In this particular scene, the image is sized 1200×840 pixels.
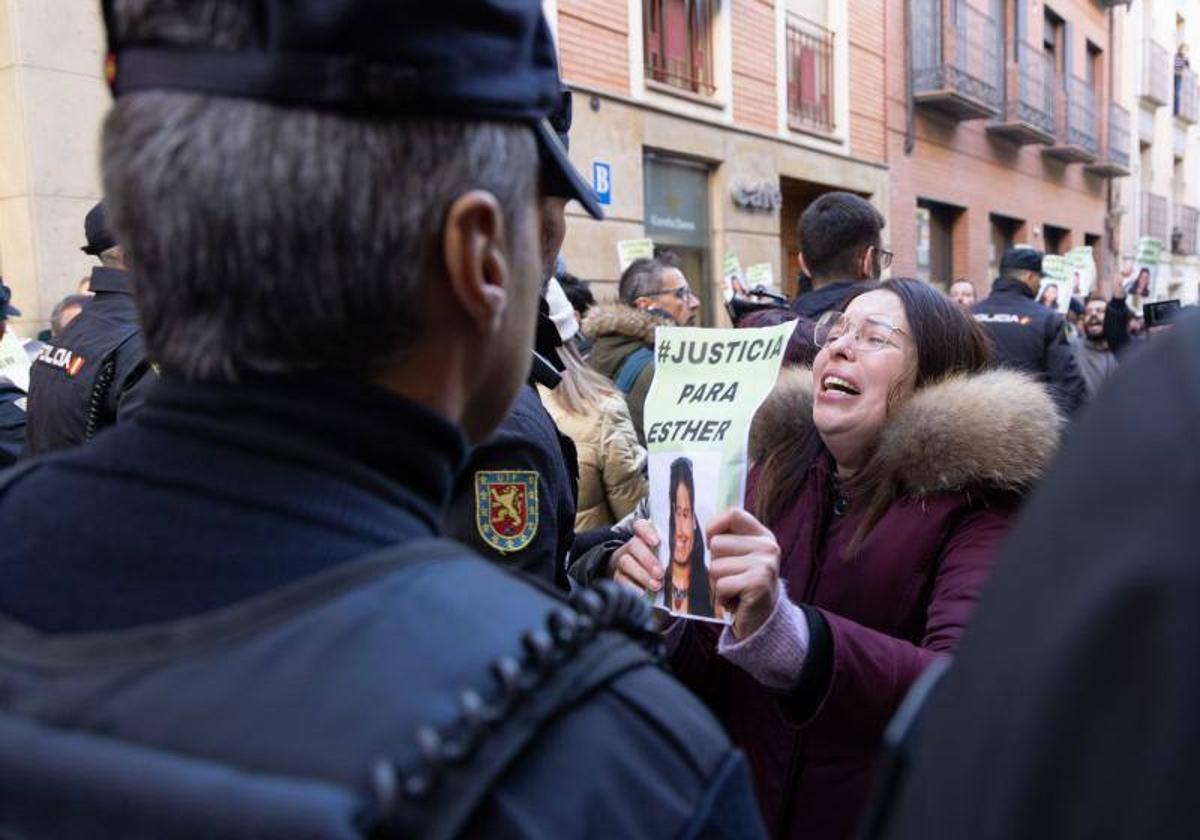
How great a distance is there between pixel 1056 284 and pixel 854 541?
743 cm

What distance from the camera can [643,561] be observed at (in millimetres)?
1876

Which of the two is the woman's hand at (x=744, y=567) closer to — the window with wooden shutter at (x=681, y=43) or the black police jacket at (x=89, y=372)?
the black police jacket at (x=89, y=372)

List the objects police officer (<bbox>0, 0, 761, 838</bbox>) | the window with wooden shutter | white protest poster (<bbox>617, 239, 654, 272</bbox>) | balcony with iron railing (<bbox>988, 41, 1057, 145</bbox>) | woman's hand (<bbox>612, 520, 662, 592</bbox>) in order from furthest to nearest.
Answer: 1. balcony with iron railing (<bbox>988, 41, 1057, 145</bbox>)
2. the window with wooden shutter
3. white protest poster (<bbox>617, 239, 654, 272</bbox>)
4. woman's hand (<bbox>612, 520, 662, 592</bbox>)
5. police officer (<bbox>0, 0, 761, 838</bbox>)

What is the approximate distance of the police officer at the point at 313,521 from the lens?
2.27 ft

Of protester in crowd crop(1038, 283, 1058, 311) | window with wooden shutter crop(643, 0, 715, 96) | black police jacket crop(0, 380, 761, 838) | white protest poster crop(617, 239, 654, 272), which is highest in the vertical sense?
window with wooden shutter crop(643, 0, 715, 96)

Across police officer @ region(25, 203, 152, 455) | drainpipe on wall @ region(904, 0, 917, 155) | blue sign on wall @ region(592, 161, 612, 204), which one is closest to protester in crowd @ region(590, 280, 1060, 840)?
police officer @ region(25, 203, 152, 455)

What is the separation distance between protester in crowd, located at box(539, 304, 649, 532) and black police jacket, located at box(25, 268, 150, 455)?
1315mm

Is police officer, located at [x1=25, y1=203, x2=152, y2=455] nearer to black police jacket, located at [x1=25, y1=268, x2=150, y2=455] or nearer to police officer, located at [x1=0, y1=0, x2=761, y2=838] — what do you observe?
black police jacket, located at [x1=25, y1=268, x2=150, y2=455]

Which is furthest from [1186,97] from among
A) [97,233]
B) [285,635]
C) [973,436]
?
[285,635]

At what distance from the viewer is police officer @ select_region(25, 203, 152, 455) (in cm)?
311

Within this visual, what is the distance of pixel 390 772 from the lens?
0.65 m

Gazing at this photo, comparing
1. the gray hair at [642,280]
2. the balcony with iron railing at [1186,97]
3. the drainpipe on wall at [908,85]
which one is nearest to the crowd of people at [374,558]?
the gray hair at [642,280]

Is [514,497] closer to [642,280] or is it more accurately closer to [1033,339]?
[642,280]

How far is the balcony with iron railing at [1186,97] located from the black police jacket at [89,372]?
31518 millimetres
